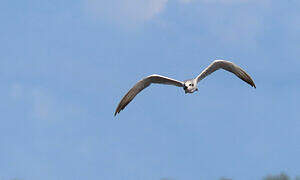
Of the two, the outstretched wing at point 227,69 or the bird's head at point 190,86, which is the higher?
the outstretched wing at point 227,69

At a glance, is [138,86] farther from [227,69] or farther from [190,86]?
[227,69]

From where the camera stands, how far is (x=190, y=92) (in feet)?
129

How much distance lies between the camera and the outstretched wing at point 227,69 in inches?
1604

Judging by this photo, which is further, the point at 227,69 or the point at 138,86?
the point at 227,69

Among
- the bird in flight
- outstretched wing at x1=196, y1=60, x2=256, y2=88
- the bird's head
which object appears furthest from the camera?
outstretched wing at x1=196, y1=60, x2=256, y2=88

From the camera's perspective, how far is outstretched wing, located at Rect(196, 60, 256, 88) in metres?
40.8

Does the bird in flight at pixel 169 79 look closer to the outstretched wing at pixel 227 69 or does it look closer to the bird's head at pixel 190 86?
the outstretched wing at pixel 227 69

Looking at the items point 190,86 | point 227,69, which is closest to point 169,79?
point 190,86

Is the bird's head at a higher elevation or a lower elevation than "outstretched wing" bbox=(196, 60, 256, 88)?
lower

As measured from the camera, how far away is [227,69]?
41.8m

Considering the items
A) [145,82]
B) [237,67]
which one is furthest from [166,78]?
[237,67]

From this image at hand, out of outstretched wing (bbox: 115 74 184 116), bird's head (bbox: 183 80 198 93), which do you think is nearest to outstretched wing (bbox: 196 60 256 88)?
bird's head (bbox: 183 80 198 93)

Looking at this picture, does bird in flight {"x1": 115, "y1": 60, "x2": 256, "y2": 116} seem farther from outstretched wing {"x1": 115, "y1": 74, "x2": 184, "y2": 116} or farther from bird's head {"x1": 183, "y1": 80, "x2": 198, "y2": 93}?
bird's head {"x1": 183, "y1": 80, "x2": 198, "y2": 93}

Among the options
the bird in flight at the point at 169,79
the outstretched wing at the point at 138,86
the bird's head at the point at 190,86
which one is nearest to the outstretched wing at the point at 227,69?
the bird in flight at the point at 169,79
